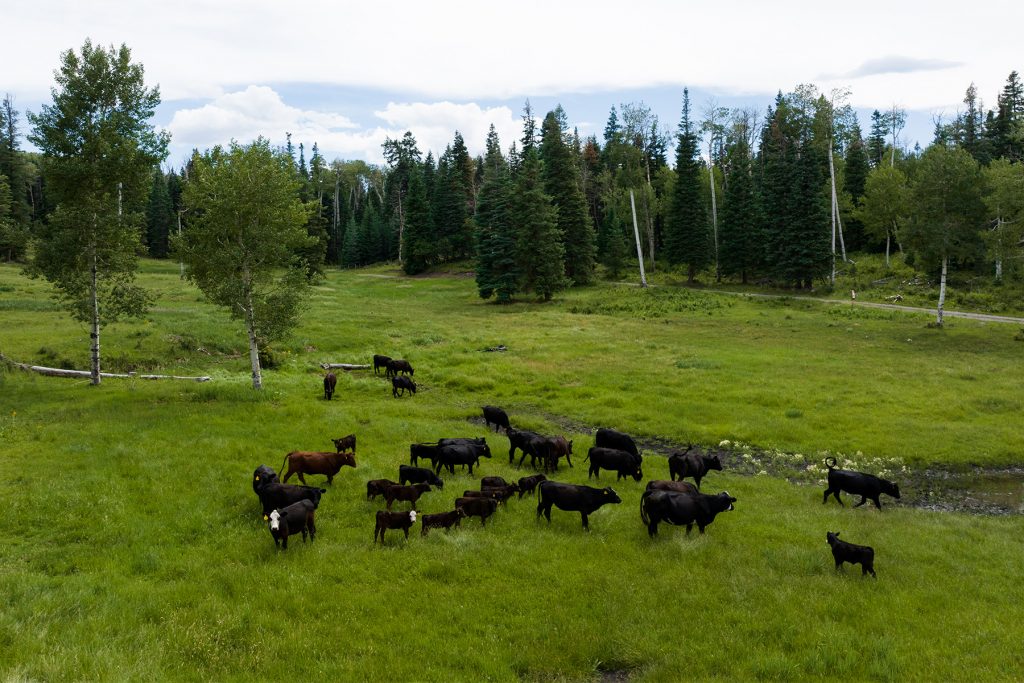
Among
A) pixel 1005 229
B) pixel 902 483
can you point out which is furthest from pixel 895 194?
pixel 902 483

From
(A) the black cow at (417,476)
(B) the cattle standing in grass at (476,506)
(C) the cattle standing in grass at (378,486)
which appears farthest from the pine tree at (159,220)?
(B) the cattle standing in grass at (476,506)

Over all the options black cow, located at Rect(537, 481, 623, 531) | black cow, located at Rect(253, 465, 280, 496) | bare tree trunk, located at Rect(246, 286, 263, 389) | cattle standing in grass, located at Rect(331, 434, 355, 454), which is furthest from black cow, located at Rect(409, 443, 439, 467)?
bare tree trunk, located at Rect(246, 286, 263, 389)

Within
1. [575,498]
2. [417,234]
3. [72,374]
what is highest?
[417,234]

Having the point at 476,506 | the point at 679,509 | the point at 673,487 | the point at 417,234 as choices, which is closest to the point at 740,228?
the point at 417,234

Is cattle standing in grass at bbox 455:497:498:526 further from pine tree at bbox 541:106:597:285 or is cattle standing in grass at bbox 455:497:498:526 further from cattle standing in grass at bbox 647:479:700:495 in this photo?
pine tree at bbox 541:106:597:285

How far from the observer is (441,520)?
14117mm

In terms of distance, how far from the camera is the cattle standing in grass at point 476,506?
14.7 meters

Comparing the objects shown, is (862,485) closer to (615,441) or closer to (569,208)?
(615,441)

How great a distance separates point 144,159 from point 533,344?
24487mm

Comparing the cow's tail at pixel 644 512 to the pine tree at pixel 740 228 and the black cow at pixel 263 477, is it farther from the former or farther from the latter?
the pine tree at pixel 740 228

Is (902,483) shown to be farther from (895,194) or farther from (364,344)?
(895,194)

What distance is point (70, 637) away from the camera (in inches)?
366

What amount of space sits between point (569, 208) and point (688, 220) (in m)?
14.3

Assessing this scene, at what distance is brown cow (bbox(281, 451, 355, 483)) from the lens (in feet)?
55.7
